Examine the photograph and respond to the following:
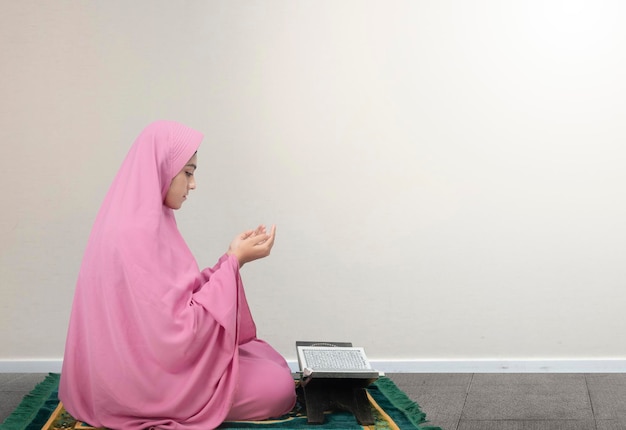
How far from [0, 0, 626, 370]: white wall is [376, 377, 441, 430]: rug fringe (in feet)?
2.28

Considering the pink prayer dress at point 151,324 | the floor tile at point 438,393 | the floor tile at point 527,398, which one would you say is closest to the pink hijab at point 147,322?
the pink prayer dress at point 151,324

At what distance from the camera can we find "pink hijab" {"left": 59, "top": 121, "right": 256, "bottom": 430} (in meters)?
2.68

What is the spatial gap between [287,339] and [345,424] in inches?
58.2

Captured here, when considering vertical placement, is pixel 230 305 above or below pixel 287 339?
above

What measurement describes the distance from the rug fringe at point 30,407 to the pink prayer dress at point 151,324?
0.28m

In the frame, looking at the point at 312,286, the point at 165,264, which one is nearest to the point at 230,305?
the point at 165,264

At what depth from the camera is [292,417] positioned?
296 cm

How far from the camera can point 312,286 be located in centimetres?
432

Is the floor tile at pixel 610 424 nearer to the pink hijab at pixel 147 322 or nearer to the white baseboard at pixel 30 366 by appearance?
the pink hijab at pixel 147 322

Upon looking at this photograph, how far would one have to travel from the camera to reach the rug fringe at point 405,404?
10.1 feet

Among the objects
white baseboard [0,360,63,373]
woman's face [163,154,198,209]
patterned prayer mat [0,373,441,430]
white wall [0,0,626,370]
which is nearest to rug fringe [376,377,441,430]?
patterned prayer mat [0,373,441,430]

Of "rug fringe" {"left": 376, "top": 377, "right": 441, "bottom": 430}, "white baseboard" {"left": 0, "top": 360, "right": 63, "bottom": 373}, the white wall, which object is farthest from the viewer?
"white baseboard" {"left": 0, "top": 360, "right": 63, "bottom": 373}

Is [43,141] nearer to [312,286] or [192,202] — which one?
[192,202]

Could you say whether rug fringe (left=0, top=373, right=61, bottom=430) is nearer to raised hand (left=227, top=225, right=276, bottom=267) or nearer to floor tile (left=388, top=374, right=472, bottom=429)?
raised hand (left=227, top=225, right=276, bottom=267)
